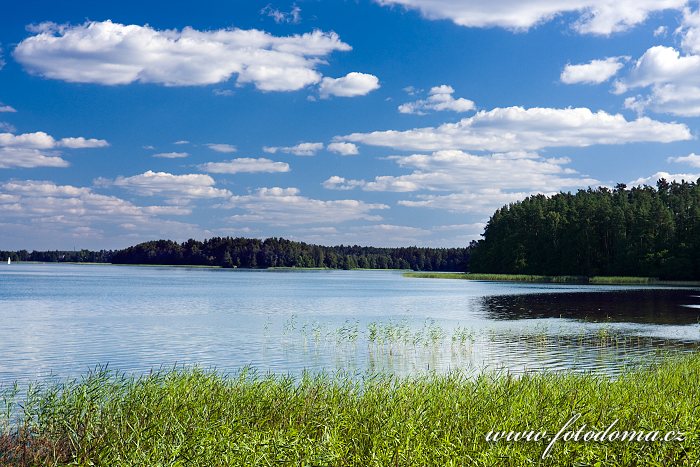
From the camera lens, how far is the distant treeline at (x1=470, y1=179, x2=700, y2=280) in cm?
12388

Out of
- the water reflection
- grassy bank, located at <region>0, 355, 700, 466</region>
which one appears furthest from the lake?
grassy bank, located at <region>0, 355, 700, 466</region>

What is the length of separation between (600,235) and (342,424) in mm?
142878

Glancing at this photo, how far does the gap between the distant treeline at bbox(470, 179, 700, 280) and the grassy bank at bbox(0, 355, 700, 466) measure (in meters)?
118

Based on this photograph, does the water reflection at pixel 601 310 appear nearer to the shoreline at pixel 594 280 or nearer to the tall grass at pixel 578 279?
the shoreline at pixel 594 280

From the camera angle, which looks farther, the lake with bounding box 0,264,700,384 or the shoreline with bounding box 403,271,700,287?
the shoreline with bounding box 403,271,700,287

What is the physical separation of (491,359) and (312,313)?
86.7 ft

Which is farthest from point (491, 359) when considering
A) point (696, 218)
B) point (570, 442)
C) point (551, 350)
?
point (696, 218)

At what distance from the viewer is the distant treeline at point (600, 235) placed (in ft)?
406

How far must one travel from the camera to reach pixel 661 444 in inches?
441

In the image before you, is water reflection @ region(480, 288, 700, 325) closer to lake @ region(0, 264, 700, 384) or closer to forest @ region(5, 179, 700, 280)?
lake @ region(0, 264, 700, 384)

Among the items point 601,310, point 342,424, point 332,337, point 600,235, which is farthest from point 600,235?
point 342,424

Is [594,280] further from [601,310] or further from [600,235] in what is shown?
[601,310]

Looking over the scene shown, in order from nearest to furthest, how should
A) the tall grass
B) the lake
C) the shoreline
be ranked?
the lake < the shoreline < the tall grass

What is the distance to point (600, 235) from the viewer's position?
144750 mm
